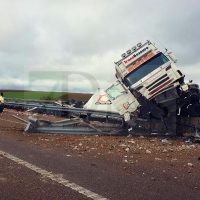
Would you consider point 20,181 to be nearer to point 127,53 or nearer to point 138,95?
point 138,95

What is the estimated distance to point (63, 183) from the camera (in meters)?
4.59

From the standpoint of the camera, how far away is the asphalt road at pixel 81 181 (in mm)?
4117

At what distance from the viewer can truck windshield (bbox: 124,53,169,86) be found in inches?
391

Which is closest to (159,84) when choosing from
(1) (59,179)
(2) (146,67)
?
(2) (146,67)

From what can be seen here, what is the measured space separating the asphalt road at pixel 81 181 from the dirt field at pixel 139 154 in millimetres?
59

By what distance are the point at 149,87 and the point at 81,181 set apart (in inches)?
223

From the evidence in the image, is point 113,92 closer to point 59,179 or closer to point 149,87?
point 149,87

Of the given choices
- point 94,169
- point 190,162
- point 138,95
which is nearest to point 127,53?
point 138,95

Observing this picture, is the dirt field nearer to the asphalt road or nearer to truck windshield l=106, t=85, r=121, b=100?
the asphalt road

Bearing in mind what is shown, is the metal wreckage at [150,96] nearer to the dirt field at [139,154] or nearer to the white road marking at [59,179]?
the dirt field at [139,154]

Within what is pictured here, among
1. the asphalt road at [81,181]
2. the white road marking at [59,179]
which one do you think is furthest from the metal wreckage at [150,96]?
the white road marking at [59,179]

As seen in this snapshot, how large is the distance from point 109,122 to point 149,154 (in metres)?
6.05

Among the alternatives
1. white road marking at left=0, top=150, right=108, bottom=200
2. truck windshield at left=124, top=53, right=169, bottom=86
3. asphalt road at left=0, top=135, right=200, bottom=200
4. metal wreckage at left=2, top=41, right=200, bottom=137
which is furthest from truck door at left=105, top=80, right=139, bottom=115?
white road marking at left=0, top=150, right=108, bottom=200

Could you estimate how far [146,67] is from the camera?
10.0m
